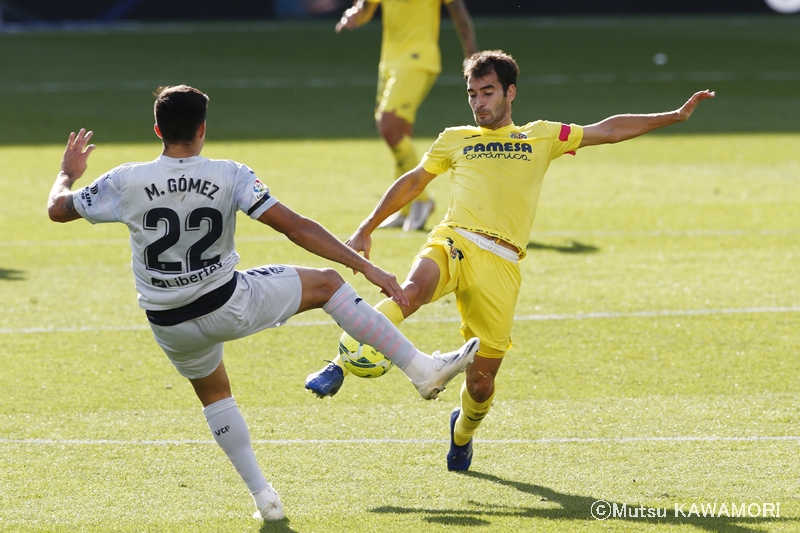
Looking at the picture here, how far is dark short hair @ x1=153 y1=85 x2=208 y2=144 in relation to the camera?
469 cm

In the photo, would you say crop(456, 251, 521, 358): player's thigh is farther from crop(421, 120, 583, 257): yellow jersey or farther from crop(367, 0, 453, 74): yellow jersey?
crop(367, 0, 453, 74): yellow jersey

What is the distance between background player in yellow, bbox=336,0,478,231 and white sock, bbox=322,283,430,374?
6427 millimetres

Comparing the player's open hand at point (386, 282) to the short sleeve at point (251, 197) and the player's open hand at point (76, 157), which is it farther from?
the player's open hand at point (76, 157)

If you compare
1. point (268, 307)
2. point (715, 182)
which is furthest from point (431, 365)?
point (715, 182)

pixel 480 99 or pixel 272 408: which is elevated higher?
pixel 480 99

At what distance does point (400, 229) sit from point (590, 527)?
685 cm

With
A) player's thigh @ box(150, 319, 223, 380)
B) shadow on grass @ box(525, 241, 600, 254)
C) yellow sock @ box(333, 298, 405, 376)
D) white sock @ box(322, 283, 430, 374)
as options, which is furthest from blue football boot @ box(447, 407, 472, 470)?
shadow on grass @ box(525, 241, 600, 254)

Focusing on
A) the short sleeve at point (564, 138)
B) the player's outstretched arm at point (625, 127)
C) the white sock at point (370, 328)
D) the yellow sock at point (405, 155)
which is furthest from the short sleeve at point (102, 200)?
the yellow sock at point (405, 155)

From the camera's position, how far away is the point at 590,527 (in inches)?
198

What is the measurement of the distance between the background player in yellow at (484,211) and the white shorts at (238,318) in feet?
2.01

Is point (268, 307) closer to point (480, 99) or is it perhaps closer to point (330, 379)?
point (330, 379)

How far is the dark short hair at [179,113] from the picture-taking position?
469cm

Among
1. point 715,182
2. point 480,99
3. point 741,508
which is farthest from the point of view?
point 715,182

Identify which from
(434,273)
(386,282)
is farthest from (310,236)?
(434,273)
